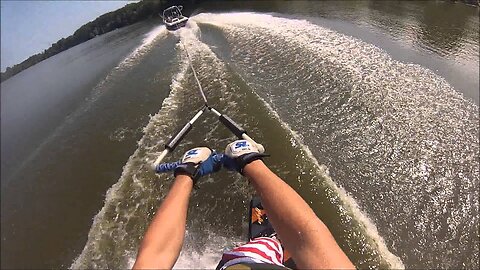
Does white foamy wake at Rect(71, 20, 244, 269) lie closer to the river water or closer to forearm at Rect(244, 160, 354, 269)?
the river water

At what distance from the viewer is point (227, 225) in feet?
18.4

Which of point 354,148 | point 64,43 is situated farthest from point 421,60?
point 64,43

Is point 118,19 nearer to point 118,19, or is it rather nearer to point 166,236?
point 118,19

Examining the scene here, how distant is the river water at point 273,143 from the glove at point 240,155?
178 cm

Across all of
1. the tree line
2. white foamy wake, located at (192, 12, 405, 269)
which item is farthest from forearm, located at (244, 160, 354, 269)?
the tree line

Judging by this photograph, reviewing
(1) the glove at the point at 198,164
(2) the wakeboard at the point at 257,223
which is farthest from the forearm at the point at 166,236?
(2) the wakeboard at the point at 257,223

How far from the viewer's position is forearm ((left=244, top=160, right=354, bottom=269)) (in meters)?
2.67

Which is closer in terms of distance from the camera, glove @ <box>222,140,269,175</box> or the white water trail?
glove @ <box>222,140,269,175</box>

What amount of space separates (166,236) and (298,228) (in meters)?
1.03

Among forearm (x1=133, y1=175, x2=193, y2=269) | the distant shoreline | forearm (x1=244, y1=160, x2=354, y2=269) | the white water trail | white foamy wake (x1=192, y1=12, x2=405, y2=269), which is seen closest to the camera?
forearm (x1=244, y1=160, x2=354, y2=269)

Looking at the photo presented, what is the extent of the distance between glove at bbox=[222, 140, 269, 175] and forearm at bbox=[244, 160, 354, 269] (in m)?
0.27

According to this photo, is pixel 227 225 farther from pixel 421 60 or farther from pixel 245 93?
pixel 421 60

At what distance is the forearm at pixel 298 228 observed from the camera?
8.76ft

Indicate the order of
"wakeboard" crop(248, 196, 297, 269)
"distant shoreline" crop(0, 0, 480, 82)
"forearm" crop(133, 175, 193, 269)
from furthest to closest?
"distant shoreline" crop(0, 0, 480, 82)
"wakeboard" crop(248, 196, 297, 269)
"forearm" crop(133, 175, 193, 269)
